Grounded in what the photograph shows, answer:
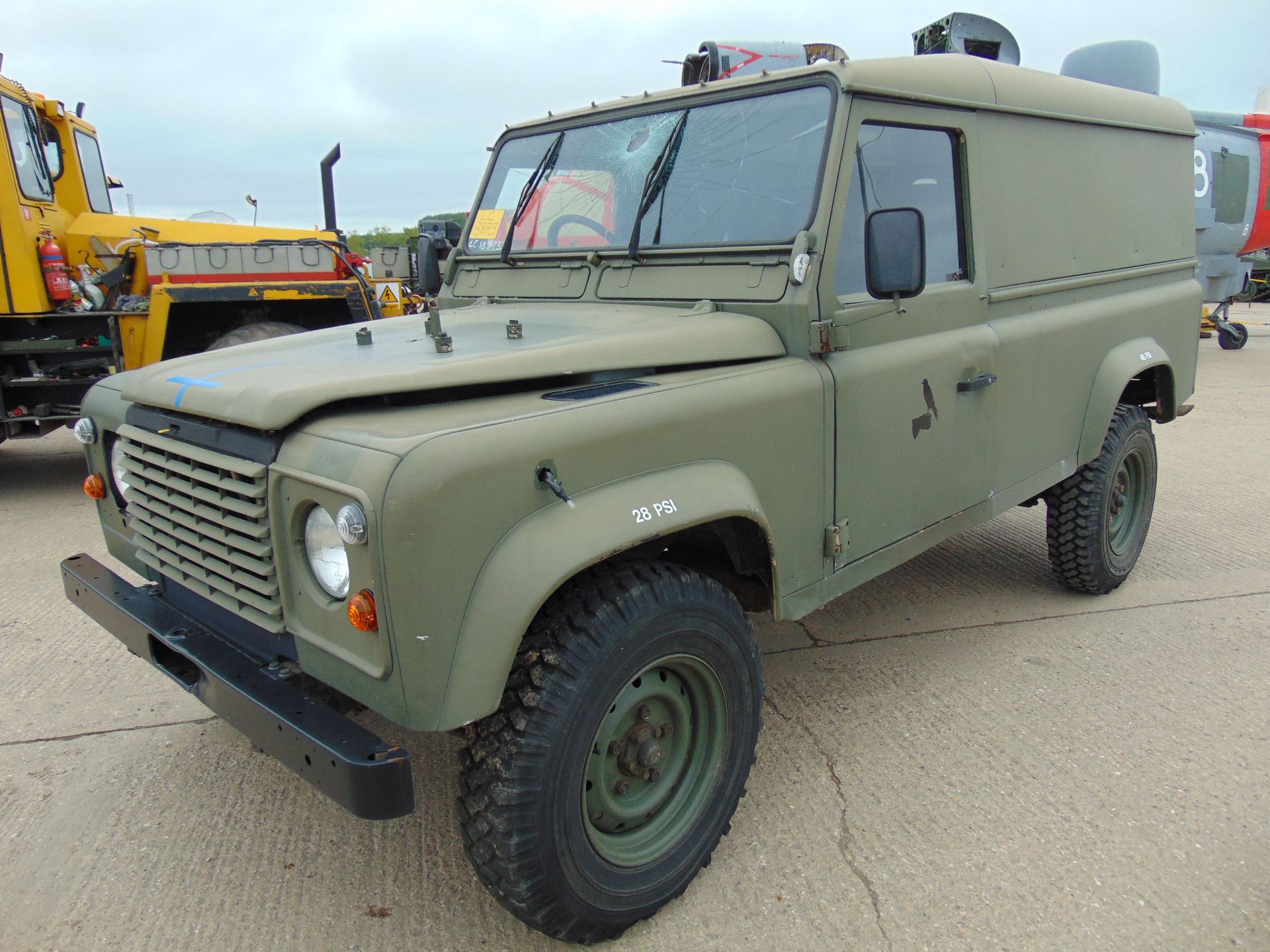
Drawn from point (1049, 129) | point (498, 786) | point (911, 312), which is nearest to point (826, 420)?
point (911, 312)

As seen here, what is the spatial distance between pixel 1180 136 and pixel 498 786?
460 centimetres

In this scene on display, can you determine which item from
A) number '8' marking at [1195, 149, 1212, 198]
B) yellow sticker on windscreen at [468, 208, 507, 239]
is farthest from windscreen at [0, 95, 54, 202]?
number '8' marking at [1195, 149, 1212, 198]

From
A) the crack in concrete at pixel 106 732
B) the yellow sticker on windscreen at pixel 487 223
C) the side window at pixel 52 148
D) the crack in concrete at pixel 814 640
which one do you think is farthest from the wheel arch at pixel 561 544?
the side window at pixel 52 148

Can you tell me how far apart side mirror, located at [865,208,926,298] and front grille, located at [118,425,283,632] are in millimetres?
1770

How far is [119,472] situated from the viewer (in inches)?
110

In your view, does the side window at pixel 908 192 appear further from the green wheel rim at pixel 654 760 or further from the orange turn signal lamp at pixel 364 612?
the orange turn signal lamp at pixel 364 612

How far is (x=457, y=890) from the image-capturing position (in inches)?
99.7

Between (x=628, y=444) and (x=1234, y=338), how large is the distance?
48.4ft

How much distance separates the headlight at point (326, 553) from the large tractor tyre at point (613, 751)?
442mm

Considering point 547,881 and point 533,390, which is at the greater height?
point 533,390

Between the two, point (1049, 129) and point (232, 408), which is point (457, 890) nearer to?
point (232, 408)

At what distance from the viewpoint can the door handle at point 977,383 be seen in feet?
10.6

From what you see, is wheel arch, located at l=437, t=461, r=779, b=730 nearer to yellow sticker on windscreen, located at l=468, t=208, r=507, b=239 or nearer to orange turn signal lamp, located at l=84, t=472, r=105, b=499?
orange turn signal lamp, located at l=84, t=472, r=105, b=499

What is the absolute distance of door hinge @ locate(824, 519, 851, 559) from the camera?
9.21 ft
